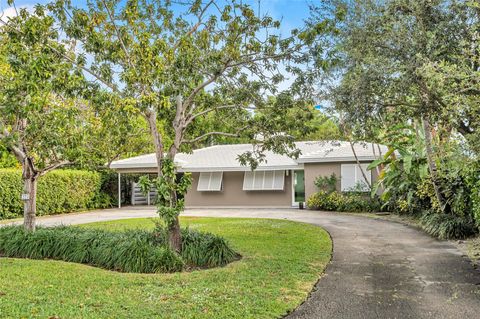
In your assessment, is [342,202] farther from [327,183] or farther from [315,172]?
[315,172]

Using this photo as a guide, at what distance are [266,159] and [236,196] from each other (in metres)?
3.34

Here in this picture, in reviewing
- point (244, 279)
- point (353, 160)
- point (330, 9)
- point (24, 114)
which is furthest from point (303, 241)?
point (353, 160)

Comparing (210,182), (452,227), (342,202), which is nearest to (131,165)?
(210,182)

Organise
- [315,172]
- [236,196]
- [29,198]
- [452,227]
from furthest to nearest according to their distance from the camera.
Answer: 1. [236,196]
2. [315,172]
3. [452,227]
4. [29,198]

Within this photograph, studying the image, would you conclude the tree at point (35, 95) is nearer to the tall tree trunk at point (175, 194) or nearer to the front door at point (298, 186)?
the tall tree trunk at point (175, 194)

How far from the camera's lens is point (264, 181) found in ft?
85.2

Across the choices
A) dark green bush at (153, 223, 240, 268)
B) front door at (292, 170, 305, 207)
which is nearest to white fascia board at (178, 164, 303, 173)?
front door at (292, 170, 305, 207)

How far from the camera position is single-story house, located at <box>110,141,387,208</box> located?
23516 millimetres

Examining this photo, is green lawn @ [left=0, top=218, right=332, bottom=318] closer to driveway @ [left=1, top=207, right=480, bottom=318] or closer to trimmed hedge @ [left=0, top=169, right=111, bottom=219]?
driveway @ [left=1, top=207, right=480, bottom=318]

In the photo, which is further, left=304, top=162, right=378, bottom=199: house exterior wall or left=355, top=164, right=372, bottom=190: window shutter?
left=304, top=162, right=378, bottom=199: house exterior wall

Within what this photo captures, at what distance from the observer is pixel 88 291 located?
7.07 metres

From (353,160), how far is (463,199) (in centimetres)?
1032

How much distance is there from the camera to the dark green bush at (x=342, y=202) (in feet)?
70.7

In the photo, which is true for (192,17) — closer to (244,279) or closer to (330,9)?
(330,9)
